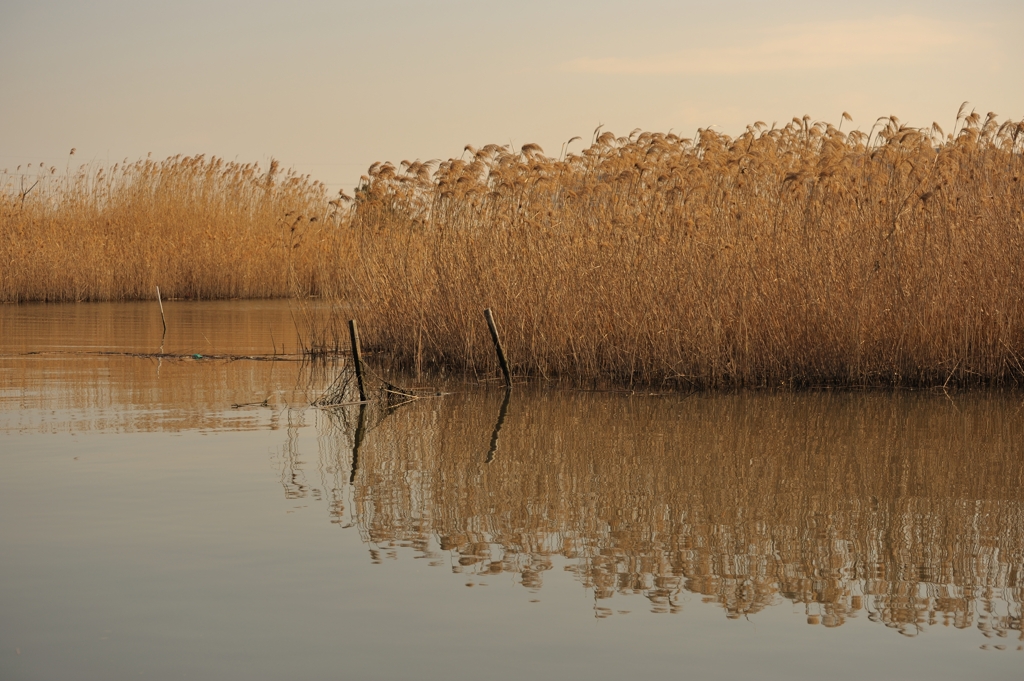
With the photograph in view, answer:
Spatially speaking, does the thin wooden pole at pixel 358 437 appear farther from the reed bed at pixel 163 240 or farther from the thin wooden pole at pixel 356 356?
the reed bed at pixel 163 240

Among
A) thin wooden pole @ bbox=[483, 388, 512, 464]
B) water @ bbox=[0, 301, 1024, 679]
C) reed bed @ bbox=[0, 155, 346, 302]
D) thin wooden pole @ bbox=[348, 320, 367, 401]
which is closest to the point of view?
water @ bbox=[0, 301, 1024, 679]

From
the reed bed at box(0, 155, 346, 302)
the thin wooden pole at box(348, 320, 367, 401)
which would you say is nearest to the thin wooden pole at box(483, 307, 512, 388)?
the thin wooden pole at box(348, 320, 367, 401)

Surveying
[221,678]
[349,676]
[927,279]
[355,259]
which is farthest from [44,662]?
[355,259]

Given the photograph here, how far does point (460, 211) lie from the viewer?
1012 centimetres

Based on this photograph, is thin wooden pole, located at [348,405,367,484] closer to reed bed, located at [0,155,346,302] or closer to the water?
the water

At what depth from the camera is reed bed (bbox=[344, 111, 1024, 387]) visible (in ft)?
27.1

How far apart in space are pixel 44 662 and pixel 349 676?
2.68ft

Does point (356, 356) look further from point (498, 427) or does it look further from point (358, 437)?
point (498, 427)

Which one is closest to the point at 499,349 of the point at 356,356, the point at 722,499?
the point at 356,356

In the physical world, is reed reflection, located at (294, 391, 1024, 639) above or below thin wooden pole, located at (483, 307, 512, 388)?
below

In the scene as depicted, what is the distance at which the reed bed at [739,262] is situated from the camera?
8258 mm

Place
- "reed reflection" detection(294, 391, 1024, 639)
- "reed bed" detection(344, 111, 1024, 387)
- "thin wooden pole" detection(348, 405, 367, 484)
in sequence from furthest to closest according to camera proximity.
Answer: "reed bed" detection(344, 111, 1024, 387) < "thin wooden pole" detection(348, 405, 367, 484) < "reed reflection" detection(294, 391, 1024, 639)

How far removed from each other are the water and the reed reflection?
2cm

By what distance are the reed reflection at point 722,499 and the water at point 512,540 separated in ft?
0.05
